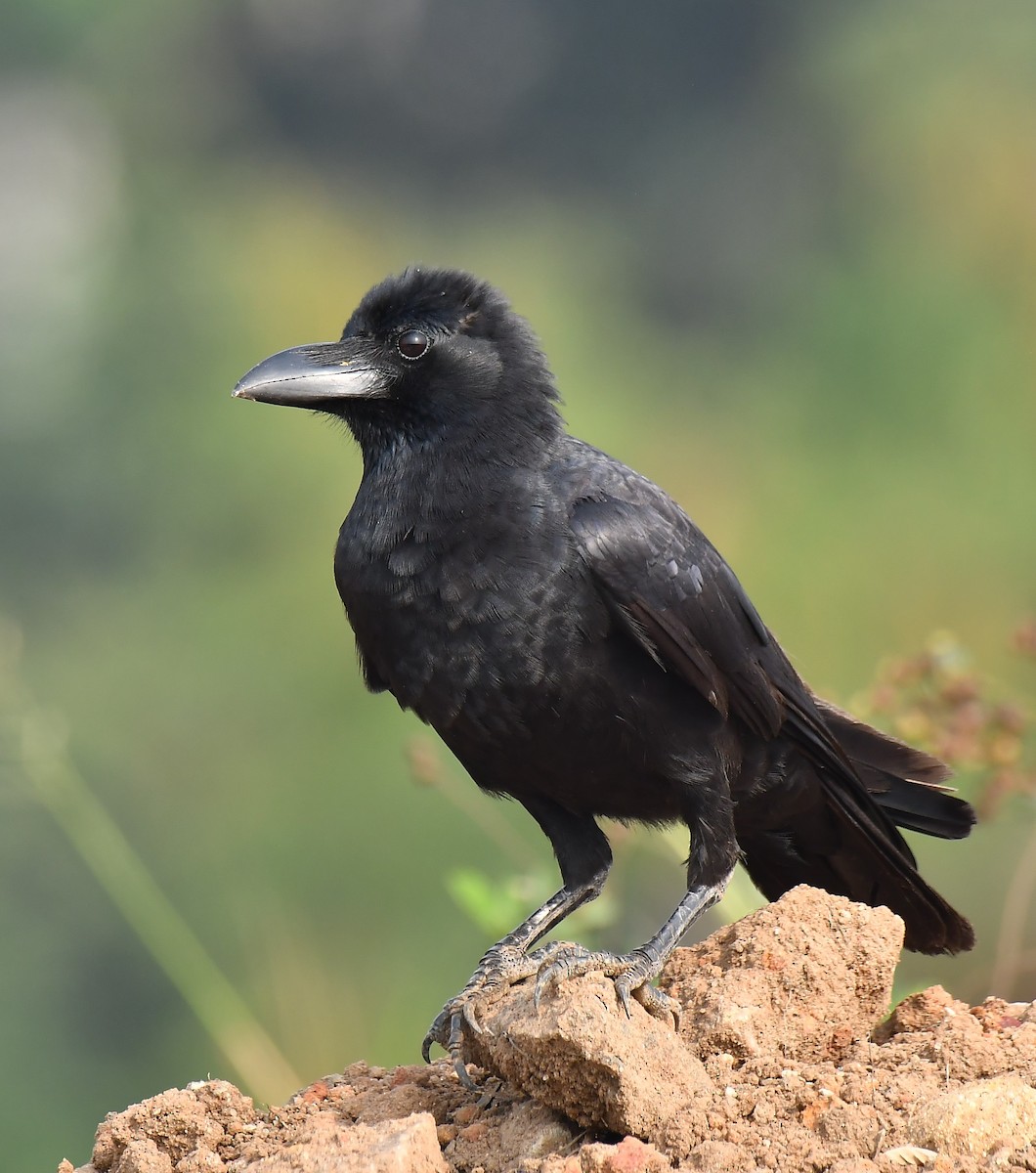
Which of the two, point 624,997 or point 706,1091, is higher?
point 624,997

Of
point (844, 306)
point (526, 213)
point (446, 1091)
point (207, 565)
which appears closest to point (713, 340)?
point (844, 306)

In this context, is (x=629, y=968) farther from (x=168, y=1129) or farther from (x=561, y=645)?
(x=168, y=1129)

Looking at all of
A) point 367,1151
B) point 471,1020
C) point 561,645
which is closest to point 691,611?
point 561,645

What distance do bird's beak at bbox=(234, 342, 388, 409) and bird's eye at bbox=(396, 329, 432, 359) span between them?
85mm

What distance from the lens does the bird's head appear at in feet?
12.7

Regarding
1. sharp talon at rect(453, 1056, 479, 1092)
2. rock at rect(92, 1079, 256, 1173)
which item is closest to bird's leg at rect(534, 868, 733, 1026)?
sharp talon at rect(453, 1056, 479, 1092)

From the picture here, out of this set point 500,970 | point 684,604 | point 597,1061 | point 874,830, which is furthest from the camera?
point 874,830

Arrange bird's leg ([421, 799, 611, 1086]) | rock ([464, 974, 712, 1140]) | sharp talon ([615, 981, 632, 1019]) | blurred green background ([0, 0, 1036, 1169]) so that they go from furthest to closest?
blurred green background ([0, 0, 1036, 1169])
bird's leg ([421, 799, 611, 1086])
sharp talon ([615, 981, 632, 1019])
rock ([464, 974, 712, 1140])

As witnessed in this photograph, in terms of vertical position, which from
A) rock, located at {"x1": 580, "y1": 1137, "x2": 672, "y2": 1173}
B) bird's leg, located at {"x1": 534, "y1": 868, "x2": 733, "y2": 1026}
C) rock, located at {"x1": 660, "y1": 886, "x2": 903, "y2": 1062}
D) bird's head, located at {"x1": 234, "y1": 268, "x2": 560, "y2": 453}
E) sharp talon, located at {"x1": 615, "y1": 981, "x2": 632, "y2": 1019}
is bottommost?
rock, located at {"x1": 580, "y1": 1137, "x2": 672, "y2": 1173}

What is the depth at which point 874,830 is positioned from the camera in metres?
4.10

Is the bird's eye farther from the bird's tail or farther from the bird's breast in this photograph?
the bird's tail

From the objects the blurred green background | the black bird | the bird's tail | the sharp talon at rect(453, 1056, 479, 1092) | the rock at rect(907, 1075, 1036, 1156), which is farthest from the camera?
the blurred green background

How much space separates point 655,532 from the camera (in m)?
3.70

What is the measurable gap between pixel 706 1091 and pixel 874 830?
1505mm
